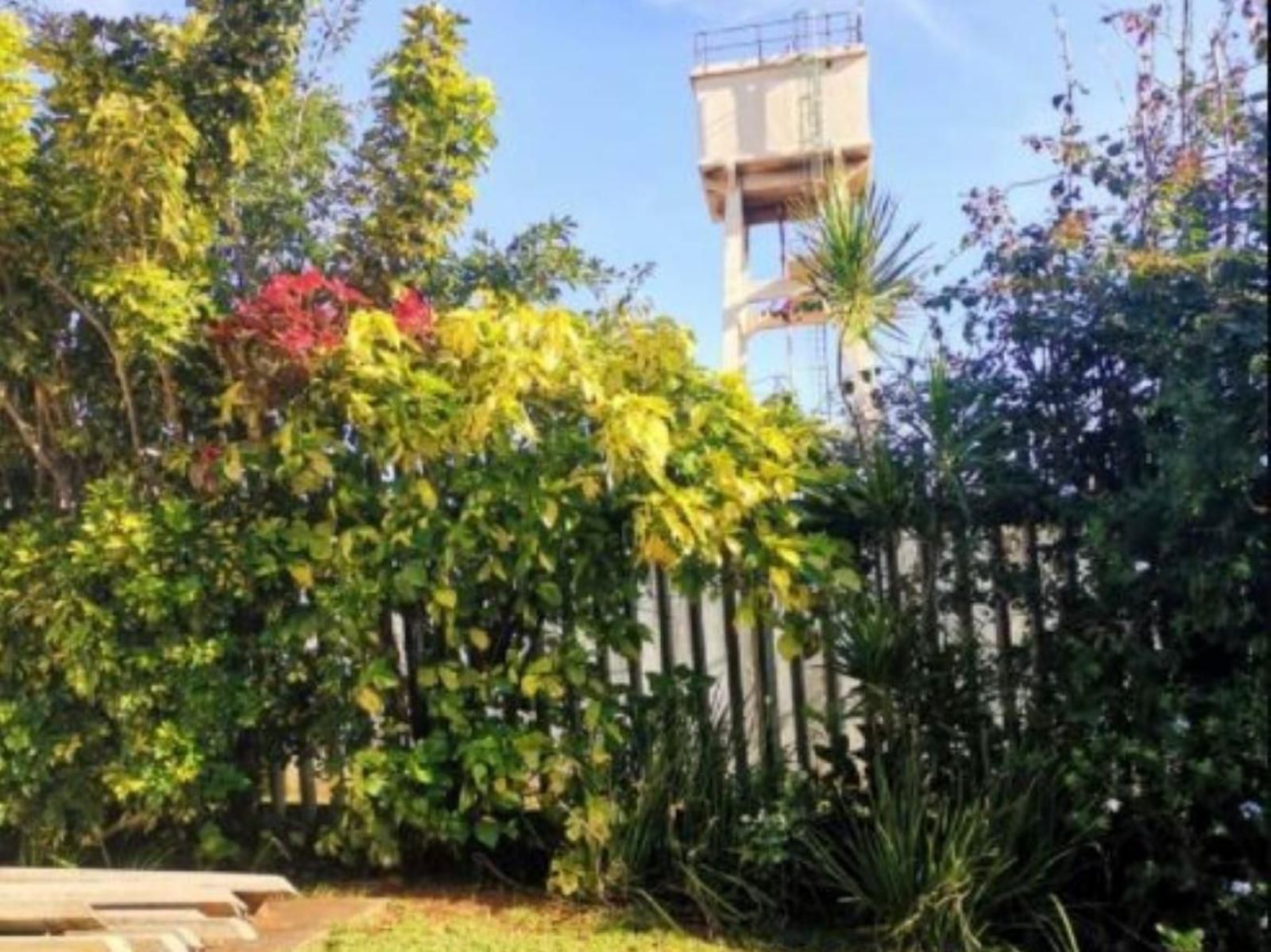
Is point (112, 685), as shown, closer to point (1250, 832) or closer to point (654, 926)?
point (654, 926)

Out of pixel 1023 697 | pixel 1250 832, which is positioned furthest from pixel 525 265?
pixel 1250 832

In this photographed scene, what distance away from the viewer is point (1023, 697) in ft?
14.5

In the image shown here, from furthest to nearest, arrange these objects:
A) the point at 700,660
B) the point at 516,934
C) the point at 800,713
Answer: the point at 700,660 < the point at 800,713 < the point at 516,934

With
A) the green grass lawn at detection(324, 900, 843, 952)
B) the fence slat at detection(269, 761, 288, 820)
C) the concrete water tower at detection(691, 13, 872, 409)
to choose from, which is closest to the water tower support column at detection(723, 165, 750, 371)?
the concrete water tower at detection(691, 13, 872, 409)

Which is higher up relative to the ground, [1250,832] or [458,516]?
[458,516]

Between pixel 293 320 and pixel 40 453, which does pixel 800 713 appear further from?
pixel 40 453

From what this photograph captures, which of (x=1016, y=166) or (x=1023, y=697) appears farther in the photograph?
(x=1016, y=166)

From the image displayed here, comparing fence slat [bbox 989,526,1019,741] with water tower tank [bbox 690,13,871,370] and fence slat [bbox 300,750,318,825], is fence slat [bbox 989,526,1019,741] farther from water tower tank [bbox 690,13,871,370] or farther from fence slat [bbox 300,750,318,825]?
fence slat [bbox 300,750,318,825]

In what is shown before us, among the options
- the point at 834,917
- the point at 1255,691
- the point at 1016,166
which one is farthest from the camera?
the point at 1016,166

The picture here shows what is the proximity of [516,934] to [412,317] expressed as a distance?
2.31m

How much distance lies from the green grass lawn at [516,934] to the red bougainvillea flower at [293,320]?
2.09 meters

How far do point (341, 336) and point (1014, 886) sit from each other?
313cm

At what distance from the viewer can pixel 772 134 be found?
383 inches

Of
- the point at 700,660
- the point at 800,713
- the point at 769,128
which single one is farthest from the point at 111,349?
the point at 769,128
